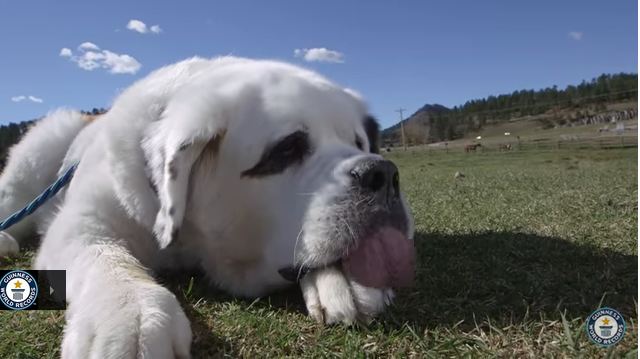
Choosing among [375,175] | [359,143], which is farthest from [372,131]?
[375,175]

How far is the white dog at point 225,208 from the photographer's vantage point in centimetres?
148

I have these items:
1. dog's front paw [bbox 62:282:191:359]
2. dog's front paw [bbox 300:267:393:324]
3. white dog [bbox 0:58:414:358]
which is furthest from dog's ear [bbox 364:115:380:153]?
dog's front paw [bbox 62:282:191:359]

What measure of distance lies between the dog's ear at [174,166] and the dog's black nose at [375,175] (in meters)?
0.54

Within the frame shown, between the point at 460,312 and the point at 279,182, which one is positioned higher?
the point at 279,182

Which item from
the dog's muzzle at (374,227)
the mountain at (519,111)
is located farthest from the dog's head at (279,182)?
the mountain at (519,111)

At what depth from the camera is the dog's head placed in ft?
5.20

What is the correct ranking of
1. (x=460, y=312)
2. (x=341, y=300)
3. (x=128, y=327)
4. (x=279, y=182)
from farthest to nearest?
(x=279, y=182)
(x=460, y=312)
(x=341, y=300)
(x=128, y=327)

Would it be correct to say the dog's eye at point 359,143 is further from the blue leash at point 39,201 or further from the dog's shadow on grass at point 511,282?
the blue leash at point 39,201

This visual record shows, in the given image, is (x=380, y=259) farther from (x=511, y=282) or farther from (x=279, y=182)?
(x=511, y=282)

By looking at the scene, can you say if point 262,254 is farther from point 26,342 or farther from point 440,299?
point 26,342

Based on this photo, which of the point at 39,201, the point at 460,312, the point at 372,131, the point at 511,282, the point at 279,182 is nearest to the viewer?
the point at 460,312

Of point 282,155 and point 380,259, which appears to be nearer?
point 380,259

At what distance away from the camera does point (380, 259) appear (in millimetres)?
1597

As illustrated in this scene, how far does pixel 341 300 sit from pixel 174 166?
0.68 m
